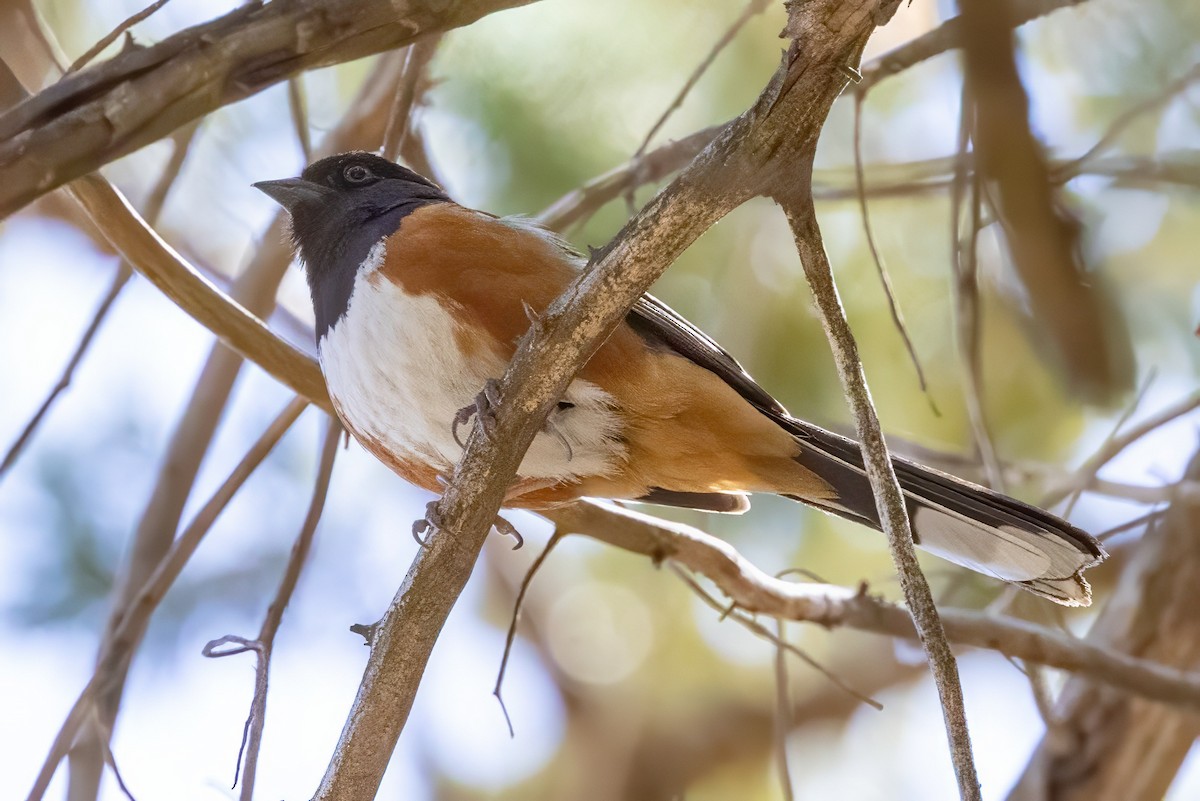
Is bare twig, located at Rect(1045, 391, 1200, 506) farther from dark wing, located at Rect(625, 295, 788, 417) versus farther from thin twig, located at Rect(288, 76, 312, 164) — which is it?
thin twig, located at Rect(288, 76, 312, 164)

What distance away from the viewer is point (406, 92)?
3.15 meters

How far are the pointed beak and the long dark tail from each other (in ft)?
4.97

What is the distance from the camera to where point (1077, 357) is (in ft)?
Answer: 9.88

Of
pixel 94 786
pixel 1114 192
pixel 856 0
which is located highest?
pixel 1114 192

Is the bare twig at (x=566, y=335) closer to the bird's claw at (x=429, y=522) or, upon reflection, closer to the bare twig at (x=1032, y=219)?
the bird's claw at (x=429, y=522)

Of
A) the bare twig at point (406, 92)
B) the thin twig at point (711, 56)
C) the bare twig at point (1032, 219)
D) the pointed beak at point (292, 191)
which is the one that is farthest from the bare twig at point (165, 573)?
the bare twig at point (1032, 219)

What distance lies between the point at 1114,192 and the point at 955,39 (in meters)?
1.30

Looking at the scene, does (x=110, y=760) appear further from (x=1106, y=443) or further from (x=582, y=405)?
(x=1106, y=443)

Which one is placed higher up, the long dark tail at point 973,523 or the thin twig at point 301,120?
the thin twig at point 301,120

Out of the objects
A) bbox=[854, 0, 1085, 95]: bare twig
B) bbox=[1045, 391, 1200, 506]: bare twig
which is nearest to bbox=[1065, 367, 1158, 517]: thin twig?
bbox=[1045, 391, 1200, 506]: bare twig

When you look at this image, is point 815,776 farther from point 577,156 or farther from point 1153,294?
point 577,156

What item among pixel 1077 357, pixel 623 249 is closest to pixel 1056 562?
pixel 1077 357

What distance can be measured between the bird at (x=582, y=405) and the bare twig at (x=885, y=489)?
78cm

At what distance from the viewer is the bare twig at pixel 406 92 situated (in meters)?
3.10
